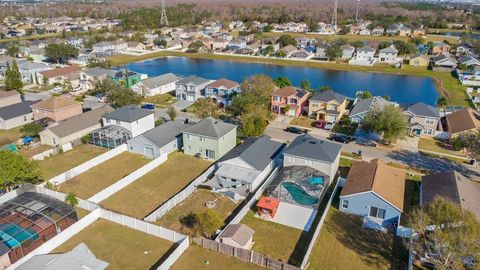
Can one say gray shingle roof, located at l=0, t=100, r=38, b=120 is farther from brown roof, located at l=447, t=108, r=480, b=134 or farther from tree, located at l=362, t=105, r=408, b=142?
brown roof, located at l=447, t=108, r=480, b=134

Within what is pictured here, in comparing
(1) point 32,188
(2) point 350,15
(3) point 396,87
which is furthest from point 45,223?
(2) point 350,15

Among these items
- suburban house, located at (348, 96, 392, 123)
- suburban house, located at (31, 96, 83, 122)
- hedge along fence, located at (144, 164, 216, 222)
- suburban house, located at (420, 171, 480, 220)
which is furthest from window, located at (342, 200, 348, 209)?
suburban house, located at (31, 96, 83, 122)

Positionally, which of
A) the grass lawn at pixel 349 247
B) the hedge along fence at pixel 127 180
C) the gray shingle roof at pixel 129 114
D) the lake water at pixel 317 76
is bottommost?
the grass lawn at pixel 349 247

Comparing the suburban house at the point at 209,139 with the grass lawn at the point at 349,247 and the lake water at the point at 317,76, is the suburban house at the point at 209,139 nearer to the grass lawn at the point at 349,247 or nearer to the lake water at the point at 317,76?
the grass lawn at the point at 349,247

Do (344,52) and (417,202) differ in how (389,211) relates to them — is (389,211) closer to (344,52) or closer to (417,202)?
(417,202)

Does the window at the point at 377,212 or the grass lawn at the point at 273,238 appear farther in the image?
the window at the point at 377,212

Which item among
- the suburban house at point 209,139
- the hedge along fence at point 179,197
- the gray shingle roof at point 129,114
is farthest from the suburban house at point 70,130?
the hedge along fence at point 179,197

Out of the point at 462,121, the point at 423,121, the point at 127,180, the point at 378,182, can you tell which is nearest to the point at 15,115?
the point at 127,180

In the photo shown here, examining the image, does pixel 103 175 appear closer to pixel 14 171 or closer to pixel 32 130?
pixel 14 171
